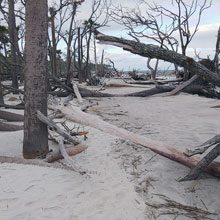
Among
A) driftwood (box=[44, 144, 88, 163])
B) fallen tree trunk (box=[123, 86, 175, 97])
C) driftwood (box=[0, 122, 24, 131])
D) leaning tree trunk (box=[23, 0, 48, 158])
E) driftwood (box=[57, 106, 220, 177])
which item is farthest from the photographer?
fallen tree trunk (box=[123, 86, 175, 97])

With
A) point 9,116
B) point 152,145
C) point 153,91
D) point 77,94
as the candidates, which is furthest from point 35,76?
point 153,91

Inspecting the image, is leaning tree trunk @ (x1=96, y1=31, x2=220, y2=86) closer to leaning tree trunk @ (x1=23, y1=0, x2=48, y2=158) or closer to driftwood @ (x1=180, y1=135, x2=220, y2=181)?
driftwood @ (x1=180, y1=135, x2=220, y2=181)

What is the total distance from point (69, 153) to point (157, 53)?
244 cm

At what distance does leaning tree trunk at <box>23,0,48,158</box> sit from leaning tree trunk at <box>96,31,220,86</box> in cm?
181

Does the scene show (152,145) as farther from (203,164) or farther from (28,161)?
(28,161)

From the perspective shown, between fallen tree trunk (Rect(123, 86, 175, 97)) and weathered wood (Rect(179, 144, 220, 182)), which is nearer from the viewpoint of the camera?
weathered wood (Rect(179, 144, 220, 182))

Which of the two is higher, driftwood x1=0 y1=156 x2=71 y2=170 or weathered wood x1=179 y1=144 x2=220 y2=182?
weathered wood x1=179 y1=144 x2=220 y2=182

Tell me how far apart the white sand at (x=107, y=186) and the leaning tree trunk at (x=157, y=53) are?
4.80 ft

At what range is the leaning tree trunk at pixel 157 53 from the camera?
4516 millimetres

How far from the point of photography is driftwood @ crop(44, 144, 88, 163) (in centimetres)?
594

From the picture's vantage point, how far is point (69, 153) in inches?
247

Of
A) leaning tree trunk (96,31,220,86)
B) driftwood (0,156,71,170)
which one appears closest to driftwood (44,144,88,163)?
driftwood (0,156,71,170)

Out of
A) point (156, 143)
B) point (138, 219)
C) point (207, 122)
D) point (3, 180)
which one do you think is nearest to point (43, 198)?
point (3, 180)

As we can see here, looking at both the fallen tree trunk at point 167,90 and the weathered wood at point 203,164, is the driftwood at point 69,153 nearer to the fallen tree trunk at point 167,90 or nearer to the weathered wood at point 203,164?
the weathered wood at point 203,164
